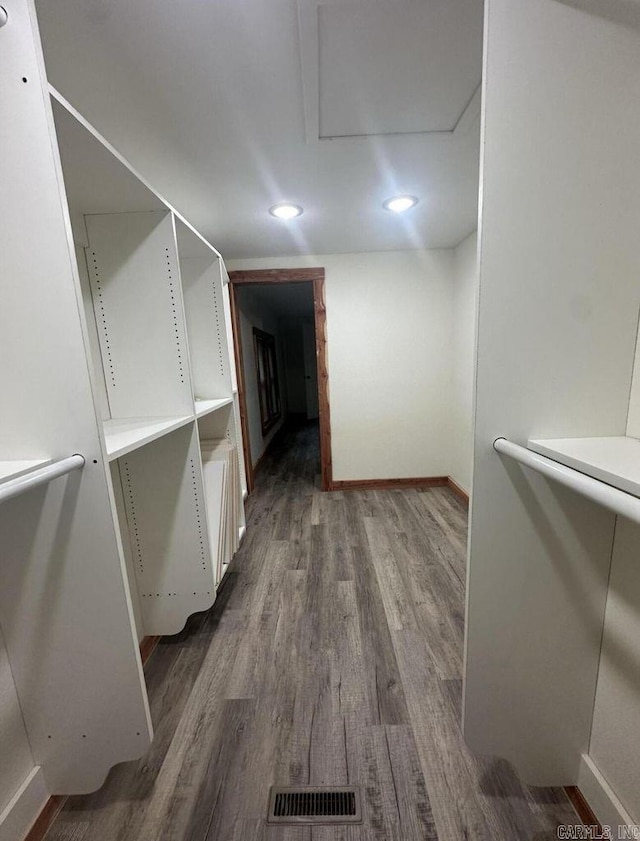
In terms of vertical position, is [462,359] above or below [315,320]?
below

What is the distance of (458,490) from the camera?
3061mm

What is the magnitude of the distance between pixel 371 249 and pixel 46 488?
3.01 meters

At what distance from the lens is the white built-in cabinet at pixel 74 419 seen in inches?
26.7

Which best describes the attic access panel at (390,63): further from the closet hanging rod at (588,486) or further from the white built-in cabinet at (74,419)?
the closet hanging rod at (588,486)

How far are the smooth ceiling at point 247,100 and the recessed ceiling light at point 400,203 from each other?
70 mm

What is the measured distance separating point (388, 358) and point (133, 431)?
8.35 ft

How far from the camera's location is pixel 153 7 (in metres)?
0.85

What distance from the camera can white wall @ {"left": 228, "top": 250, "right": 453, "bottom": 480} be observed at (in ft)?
9.85

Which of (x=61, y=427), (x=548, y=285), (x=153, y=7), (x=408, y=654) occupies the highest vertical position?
(x=153, y=7)

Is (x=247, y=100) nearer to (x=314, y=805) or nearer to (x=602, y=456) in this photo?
(x=602, y=456)

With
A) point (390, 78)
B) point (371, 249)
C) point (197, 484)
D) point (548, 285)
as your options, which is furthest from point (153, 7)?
point (371, 249)

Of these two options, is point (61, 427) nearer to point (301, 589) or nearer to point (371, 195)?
point (301, 589)

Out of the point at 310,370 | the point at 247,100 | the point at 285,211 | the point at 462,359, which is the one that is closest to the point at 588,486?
the point at 247,100

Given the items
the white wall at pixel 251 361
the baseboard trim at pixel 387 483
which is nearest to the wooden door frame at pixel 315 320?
the baseboard trim at pixel 387 483
